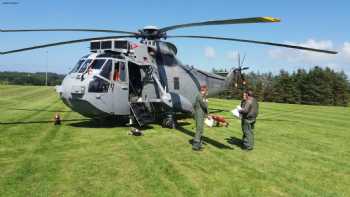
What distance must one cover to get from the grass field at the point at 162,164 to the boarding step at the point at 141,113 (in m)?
0.75

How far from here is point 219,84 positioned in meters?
19.8

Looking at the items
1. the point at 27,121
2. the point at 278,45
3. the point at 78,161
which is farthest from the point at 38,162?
the point at 278,45

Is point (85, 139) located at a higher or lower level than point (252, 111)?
lower

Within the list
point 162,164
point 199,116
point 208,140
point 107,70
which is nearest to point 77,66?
point 107,70

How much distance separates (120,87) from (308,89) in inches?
2816

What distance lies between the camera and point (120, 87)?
13.1 meters

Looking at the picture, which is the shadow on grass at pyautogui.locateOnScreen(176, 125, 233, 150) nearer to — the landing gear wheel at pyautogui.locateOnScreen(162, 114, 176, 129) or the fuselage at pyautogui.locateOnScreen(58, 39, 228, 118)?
the landing gear wheel at pyautogui.locateOnScreen(162, 114, 176, 129)

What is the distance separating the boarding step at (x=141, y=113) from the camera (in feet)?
43.9

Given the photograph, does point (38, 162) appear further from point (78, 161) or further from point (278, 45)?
point (278, 45)

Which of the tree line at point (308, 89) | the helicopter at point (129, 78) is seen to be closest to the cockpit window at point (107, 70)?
the helicopter at point (129, 78)

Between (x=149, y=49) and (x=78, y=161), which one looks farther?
(x=149, y=49)

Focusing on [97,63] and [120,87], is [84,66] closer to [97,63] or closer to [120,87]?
[97,63]

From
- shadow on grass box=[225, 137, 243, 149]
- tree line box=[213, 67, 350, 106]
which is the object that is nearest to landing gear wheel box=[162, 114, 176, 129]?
shadow on grass box=[225, 137, 243, 149]

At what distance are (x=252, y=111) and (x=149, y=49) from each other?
6159mm
